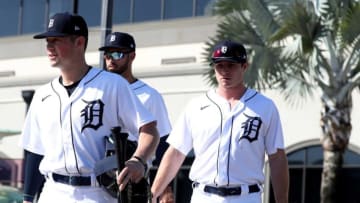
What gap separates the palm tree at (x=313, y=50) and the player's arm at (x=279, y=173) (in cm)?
1342

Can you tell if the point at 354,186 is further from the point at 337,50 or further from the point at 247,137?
the point at 247,137

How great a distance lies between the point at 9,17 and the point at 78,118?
30.1 meters

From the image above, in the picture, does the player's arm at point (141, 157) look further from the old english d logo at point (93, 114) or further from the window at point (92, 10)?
the window at point (92, 10)

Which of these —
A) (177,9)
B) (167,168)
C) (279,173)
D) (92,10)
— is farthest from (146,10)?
(279,173)

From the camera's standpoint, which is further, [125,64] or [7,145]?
[7,145]

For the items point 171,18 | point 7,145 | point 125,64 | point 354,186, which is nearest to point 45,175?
point 125,64

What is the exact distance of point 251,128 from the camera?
7.58 m

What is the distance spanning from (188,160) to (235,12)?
699 centimetres

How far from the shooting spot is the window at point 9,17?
116 feet

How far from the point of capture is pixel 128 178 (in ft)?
18.7

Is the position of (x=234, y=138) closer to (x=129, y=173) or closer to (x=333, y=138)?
(x=129, y=173)

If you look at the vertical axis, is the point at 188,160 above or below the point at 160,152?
below

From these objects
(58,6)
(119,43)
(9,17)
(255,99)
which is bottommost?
(255,99)

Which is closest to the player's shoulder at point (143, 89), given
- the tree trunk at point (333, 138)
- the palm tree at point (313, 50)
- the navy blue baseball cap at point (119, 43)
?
the navy blue baseball cap at point (119, 43)
